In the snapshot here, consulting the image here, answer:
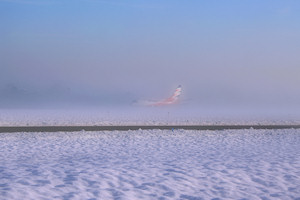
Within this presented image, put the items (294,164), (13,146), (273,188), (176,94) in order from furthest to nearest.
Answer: (176,94) < (13,146) < (294,164) < (273,188)

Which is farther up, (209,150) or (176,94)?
(176,94)

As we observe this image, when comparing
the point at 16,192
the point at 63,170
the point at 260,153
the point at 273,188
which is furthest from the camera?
the point at 260,153

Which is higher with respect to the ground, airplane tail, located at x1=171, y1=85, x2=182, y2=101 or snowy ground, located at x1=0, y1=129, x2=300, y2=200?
airplane tail, located at x1=171, y1=85, x2=182, y2=101

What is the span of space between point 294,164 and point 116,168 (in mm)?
6570

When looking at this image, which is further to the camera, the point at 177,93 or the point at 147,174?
the point at 177,93

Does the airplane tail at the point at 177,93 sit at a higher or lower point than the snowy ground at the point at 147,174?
higher

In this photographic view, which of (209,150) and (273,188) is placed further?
(209,150)

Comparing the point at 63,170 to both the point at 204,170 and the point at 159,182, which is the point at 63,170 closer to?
the point at 159,182

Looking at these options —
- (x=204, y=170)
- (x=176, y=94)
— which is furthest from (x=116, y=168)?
(x=176, y=94)

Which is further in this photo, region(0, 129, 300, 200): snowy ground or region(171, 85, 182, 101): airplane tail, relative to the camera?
region(171, 85, 182, 101): airplane tail

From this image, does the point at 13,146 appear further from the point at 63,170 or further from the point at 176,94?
the point at 176,94

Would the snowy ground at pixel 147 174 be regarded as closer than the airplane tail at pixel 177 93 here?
Yes

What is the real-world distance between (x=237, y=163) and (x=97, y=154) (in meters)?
6.06

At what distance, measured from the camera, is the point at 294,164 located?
11656 mm
